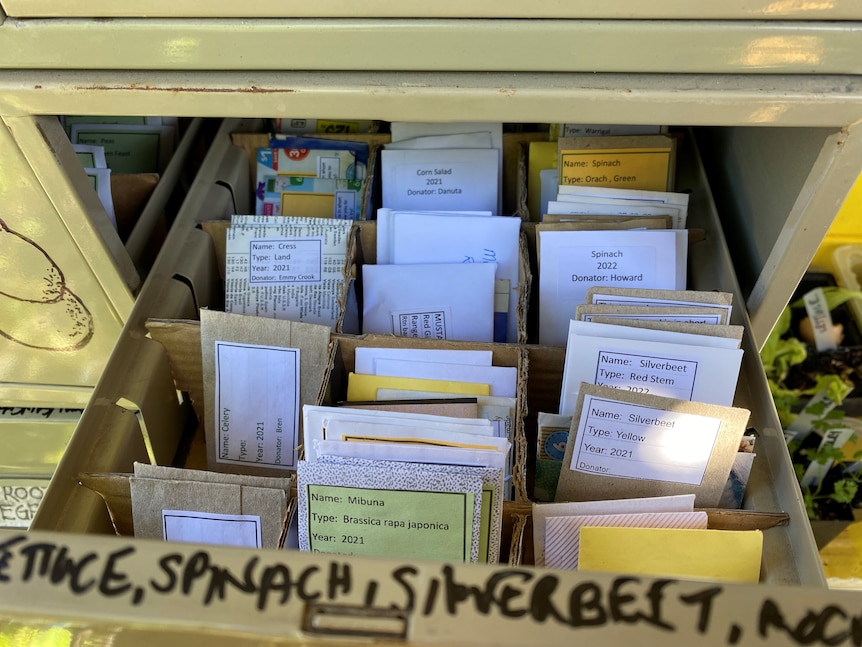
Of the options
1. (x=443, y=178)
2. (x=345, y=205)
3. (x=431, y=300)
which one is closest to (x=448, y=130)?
(x=443, y=178)

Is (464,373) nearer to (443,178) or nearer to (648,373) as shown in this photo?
(648,373)

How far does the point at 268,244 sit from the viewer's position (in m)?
1.05

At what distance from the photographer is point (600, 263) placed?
3.16 ft

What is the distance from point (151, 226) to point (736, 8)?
0.85 m

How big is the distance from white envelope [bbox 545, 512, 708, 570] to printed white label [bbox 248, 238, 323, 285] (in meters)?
0.51

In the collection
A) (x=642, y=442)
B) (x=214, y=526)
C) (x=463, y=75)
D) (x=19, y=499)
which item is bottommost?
(x=19, y=499)

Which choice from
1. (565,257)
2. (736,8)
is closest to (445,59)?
(736,8)

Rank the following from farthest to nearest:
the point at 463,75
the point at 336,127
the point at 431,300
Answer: the point at 336,127, the point at 431,300, the point at 463,75

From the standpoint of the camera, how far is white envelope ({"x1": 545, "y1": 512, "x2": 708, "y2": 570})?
71 cm

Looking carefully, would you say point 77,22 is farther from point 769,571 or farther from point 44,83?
point 769,571

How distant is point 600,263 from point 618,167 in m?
0.19

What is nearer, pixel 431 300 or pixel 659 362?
pixel 659 362

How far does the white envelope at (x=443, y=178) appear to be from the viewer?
1.11 m

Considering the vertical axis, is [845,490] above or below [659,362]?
below
